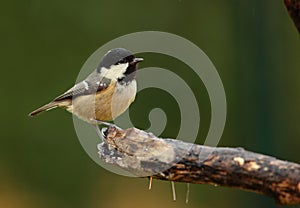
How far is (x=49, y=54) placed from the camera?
3.36m

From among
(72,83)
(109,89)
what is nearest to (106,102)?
(109,89)

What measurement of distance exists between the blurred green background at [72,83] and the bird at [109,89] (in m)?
1.27

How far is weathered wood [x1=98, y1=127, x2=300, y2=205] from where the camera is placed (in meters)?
1.51

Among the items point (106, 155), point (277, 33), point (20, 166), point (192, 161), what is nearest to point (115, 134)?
point (106, 155)

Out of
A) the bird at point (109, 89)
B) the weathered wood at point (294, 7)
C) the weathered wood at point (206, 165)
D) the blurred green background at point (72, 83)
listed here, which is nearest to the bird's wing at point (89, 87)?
the bird at point (109, 89)

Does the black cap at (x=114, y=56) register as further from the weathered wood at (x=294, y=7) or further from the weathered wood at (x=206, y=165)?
the weathered wood at (x=294, y=7)

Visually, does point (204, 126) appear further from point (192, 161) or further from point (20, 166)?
point (192, 161)

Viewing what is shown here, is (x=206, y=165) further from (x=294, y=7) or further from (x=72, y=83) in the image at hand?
(x=72, y=83)

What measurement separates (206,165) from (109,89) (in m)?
0.56

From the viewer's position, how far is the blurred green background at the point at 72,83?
3.31 metres

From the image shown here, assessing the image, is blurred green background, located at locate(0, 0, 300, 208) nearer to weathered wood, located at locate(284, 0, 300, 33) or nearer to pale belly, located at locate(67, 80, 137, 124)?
pale belly, located at locate(67, 80, 137, 124)

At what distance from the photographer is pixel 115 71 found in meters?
2.02

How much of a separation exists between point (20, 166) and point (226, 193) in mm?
1114

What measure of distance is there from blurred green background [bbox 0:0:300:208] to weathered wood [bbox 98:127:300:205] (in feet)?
5.18
